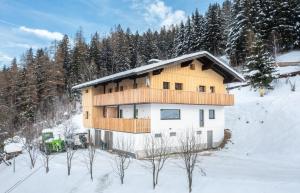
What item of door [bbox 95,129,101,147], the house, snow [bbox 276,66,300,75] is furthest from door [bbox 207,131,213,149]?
snow [bbox 276,66,300,75]

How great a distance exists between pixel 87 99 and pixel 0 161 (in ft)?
41.5

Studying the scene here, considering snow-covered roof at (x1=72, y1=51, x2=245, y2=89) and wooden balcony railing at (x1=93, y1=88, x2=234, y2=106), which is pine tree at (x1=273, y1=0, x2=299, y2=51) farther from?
wooden balcony railing at (x1=93, y1=88, x2=234, y2=106)

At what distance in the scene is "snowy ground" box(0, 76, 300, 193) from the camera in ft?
61.3

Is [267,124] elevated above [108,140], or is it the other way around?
[267,124]

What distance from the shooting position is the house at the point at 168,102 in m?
29.1

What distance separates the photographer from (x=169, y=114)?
3072 centimetres

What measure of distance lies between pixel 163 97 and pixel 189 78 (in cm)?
559

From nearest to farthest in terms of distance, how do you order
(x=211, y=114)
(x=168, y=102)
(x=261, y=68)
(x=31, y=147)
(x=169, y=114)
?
(x=168, y=102), (x=169, y=114), (x=31, y=147), (x=211, y=114), (x=261, y=68)

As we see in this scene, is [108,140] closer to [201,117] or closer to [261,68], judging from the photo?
[201,117]

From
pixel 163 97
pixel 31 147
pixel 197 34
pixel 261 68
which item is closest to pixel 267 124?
pixel 261 68

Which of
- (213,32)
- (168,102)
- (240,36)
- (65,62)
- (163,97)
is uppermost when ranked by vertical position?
(213,32)

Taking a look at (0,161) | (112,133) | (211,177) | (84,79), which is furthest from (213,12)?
(211,177)

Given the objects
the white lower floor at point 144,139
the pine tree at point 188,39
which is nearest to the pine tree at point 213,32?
the pine tree at point 188,39

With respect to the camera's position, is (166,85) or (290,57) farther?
(290,57)
